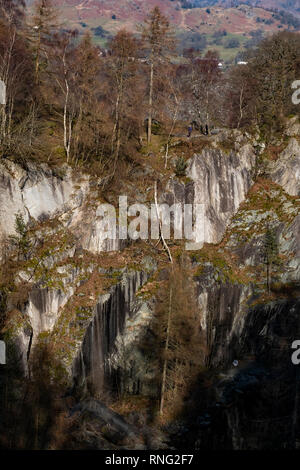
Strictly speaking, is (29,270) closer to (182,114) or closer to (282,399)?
(282,399)

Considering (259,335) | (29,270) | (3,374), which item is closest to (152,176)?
(29,270)

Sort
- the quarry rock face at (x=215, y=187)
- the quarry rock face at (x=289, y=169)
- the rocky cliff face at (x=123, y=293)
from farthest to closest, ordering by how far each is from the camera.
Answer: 1. the quarry rock face at (x=289, y=169)
2. the quarry rock face at (x=215, y=187)
3. the rocky cliff face at (x=123, y=293)

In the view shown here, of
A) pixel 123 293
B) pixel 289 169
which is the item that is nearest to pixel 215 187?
pixel 289 169

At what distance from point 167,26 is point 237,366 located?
2444 cm

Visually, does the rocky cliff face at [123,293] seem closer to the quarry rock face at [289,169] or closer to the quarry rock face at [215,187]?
the quarry rock face at [215,187]

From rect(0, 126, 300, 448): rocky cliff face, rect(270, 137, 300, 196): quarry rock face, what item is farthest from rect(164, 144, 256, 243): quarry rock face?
rect(270, 137, 300, 196): quarry rock face

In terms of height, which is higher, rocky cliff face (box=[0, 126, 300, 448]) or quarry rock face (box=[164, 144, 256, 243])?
quarry rock face (box=[164, 144, 256, 243])

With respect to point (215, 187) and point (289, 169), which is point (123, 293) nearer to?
point (215, 187)

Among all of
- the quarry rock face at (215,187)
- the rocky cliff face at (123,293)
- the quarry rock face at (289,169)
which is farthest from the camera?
the quarry rock face at (289,169)

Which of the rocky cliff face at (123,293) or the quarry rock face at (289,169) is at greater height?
the quarry rock face at (289,169)

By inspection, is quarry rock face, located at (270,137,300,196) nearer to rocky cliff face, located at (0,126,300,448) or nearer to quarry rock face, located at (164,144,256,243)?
quarry rock face, located at (164,144,256,243)

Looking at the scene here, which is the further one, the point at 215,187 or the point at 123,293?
the point at 215,187

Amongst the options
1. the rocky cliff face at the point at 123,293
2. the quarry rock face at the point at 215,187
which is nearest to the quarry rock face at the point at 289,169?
the quarry rock face at the point at 215,187

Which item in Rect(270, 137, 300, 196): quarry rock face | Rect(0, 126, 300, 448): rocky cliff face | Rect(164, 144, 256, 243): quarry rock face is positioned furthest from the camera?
Rect(270, 137, 300, 196): quarry rock face
